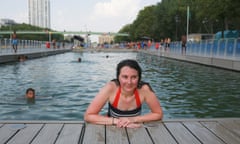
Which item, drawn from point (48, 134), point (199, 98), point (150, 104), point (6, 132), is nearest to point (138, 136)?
point (150, 104)

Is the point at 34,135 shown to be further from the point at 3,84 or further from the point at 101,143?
the point at 3,84

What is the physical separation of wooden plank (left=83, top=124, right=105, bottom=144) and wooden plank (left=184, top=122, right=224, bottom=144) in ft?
Answer: 3.69

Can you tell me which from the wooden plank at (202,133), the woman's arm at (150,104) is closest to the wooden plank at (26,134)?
the woman's arm at (150,104)

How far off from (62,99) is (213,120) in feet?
20.1

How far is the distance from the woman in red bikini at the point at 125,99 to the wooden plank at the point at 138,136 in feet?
0.37

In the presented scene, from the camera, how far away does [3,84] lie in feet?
41.2

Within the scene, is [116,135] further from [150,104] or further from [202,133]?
[202,133]

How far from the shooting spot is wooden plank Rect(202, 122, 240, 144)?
3.47m

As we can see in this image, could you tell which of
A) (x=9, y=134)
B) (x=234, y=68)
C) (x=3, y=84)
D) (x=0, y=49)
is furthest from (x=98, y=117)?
(x=0, y=49)

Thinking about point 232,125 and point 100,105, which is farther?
point 232,125

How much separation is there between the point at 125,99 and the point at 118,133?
20.1 inches

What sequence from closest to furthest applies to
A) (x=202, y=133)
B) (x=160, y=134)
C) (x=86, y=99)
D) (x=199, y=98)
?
(x=160, y=134)
(x=202, y=133)
(x=86, y=99)
(x=199, y=98)

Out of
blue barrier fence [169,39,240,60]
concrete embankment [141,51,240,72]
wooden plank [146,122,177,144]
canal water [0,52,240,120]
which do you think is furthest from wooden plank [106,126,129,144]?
blue barrier fence [169,39,240,60]

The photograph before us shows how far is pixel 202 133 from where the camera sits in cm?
370
